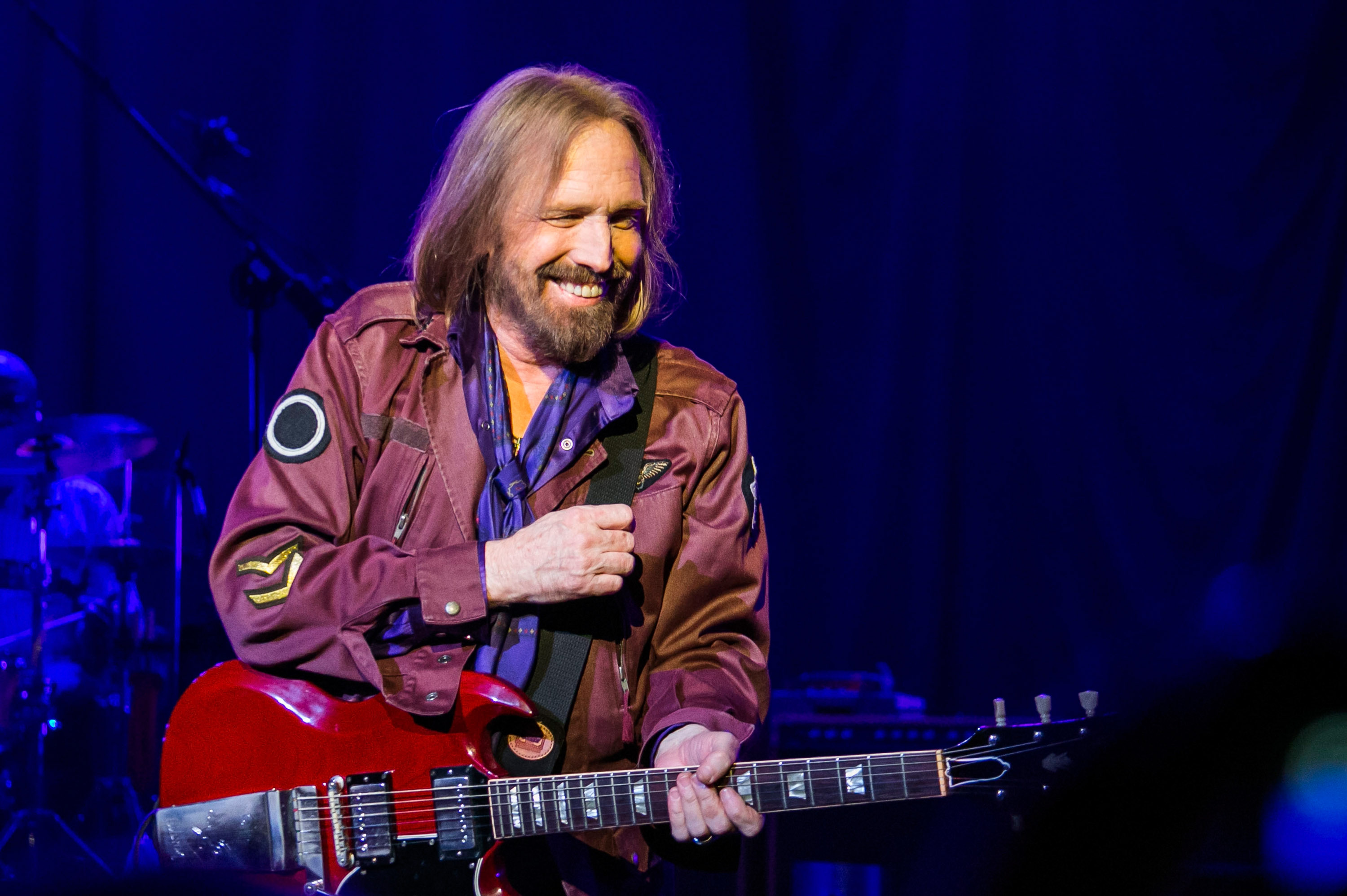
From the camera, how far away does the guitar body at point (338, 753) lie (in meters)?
2.10

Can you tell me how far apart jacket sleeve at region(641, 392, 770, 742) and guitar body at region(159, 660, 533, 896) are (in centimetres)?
32

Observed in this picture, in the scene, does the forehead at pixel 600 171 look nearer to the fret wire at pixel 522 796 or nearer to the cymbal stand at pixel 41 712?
the fret wire at pixel 522 796

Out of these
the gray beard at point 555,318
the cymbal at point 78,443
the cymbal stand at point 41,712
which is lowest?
the cymbal stand at point 41,712

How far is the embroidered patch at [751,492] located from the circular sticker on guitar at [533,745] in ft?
1.94

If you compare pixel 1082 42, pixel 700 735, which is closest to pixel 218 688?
pixel 700 735

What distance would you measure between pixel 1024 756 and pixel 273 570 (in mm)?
1353

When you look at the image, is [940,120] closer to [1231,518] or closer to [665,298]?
[665,298]

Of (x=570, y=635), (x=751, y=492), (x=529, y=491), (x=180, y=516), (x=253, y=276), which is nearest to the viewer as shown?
(x=570, y=635)

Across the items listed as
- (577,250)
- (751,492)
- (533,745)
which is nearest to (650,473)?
(751,492)

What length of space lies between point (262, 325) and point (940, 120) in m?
2.96

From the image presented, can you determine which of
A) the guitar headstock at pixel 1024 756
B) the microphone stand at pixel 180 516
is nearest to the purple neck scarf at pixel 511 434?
the guitar headstock at pixel 1024 756

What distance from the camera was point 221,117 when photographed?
4.75m

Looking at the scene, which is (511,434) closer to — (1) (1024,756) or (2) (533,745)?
(2) (533,745)

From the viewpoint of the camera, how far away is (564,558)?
2076 millimetres
